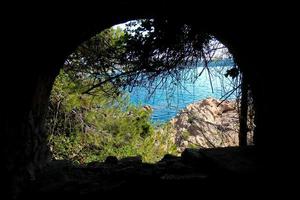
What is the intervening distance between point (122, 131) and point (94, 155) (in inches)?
43.1

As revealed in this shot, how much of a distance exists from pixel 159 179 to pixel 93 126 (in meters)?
5.18

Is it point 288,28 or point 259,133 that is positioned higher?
point 288,28

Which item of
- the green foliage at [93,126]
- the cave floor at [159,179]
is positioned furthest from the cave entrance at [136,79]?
the cave floor at [159,179]

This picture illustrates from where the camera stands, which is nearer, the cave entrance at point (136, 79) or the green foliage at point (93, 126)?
the cave entrance at point (136, 79)

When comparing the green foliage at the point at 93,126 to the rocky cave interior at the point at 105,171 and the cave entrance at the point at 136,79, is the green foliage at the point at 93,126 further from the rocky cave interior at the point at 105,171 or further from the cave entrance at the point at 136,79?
the rocky cave interior at the point at 105,171

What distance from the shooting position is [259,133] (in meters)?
2.16

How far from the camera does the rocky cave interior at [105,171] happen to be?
1741 millimetres

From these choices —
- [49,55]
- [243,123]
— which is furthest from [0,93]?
[243,123]

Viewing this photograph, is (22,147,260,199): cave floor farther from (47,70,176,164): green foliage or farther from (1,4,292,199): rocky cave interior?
(47,70,176,164): green foliage

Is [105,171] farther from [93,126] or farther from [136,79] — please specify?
[93,126]

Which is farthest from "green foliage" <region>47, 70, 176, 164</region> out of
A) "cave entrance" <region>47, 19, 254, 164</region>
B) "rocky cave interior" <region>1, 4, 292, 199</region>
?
"rocky cave interior" <region>1, 4, 292, 199</region>

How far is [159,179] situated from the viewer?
2.06 metres

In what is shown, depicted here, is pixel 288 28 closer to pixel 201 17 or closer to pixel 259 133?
pixel 201 17

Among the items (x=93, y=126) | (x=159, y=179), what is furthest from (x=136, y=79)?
(x=93, y=126)
